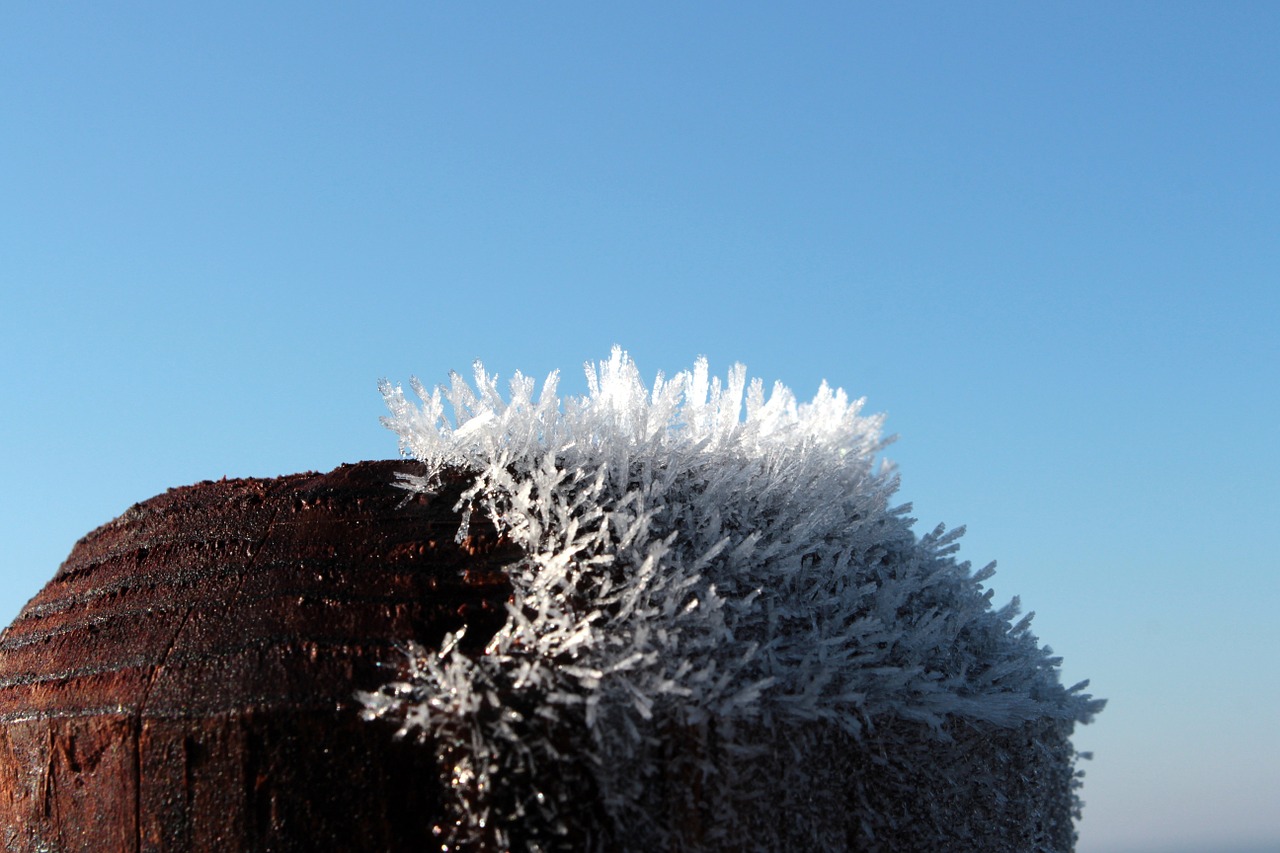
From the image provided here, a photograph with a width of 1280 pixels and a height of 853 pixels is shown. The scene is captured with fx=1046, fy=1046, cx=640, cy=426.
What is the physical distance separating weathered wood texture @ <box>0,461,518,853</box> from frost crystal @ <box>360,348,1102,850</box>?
67 mm

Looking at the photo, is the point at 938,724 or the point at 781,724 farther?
the point at 938,724

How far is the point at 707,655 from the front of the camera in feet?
5.51

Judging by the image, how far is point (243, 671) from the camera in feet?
5.38

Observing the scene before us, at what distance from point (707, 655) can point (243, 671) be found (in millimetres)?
731

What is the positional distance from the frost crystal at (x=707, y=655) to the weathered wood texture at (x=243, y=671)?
0.22 ft

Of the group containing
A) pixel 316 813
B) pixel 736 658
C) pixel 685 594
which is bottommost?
pixel 316 813

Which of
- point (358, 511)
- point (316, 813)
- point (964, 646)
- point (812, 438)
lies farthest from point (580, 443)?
point (964, 646)

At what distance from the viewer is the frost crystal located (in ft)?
5.07

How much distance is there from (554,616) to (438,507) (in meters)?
0.35

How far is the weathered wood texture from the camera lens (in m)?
1.56

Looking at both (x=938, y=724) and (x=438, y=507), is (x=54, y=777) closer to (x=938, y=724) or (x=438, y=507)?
(x=438, y=507)

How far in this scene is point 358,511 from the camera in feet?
6.11

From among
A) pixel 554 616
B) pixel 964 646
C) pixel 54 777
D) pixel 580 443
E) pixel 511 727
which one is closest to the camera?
pixel 511 727

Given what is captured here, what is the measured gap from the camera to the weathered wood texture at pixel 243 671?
1559 mm
